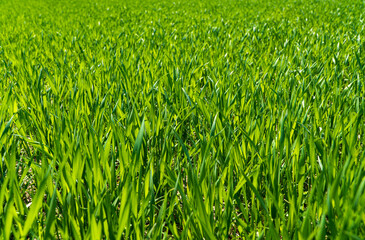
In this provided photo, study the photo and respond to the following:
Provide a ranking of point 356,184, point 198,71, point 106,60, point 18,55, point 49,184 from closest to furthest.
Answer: point 356,184 → point 49,184 → point 198,71 → point 106,60 → point 18,55

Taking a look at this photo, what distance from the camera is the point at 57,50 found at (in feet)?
11.8

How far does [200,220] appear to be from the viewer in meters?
0.81

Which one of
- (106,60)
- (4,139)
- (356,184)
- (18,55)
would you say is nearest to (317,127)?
(356,184)

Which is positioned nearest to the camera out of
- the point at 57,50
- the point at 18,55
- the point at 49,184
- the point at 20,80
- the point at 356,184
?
the point at 356,184

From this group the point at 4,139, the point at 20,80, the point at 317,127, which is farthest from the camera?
the point at 20,80

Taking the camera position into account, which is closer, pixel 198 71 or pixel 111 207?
pixel 111 207

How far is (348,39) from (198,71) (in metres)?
1.99

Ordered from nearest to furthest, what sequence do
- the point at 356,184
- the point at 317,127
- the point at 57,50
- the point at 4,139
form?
1. the point at 356,184
2. the point at 4,139
3. the point at 317,127
4. the point at 57,50

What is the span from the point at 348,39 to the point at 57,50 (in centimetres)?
297

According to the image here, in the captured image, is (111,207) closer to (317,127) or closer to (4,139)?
(4,139)

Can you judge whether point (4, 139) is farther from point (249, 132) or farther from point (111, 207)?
point (249, 132)

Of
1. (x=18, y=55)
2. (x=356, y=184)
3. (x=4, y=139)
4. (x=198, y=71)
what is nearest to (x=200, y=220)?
(x=356, y=184)

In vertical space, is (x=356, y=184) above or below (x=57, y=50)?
above

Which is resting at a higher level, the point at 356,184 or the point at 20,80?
the point at 356,184
